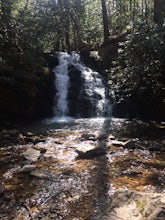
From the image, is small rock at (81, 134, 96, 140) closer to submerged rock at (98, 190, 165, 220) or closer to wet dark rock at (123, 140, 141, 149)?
wet dark rock at (123, 140, 141, 149)

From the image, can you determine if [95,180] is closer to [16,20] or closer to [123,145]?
[123,145]

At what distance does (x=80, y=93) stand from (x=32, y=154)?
28.3ft

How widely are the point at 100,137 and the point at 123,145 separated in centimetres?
134

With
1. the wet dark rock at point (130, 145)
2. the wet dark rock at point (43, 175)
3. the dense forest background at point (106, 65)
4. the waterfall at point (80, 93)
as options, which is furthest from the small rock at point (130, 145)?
the waterfall at point (80, 93)

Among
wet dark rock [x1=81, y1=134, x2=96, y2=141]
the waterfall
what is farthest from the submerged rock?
the waterfall

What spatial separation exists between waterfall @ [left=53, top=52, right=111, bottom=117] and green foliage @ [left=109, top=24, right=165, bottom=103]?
2344mm

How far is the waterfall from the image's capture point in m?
14.9

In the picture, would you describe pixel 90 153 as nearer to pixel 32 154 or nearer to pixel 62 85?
pixel 32 154

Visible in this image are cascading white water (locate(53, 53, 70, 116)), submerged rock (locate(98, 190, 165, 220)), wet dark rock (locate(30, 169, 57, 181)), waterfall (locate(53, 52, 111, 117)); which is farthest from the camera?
cascading white water (locate(53, 53, 70, 116))

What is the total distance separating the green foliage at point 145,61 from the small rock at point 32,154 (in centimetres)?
565

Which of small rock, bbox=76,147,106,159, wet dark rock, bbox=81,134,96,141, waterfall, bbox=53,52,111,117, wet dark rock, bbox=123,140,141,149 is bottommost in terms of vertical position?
small rock, bbox=76,147,106,159

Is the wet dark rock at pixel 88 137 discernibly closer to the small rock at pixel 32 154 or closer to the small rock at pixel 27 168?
the small rock at pixel 32 154

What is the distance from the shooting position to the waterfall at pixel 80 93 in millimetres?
14945

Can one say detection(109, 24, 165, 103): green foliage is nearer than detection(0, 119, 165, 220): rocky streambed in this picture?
No
